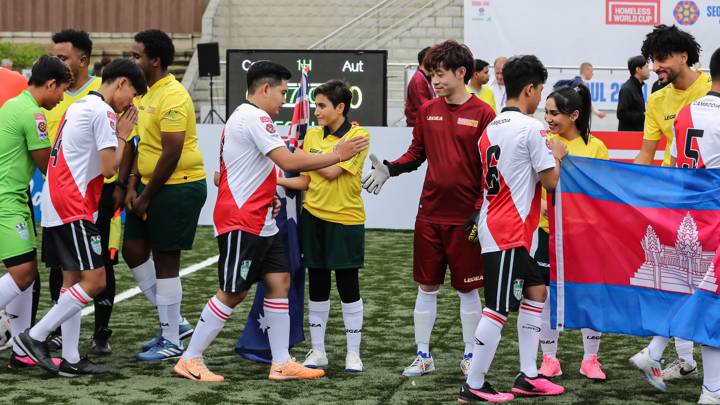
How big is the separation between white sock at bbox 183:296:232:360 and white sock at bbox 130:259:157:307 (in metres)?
1.19

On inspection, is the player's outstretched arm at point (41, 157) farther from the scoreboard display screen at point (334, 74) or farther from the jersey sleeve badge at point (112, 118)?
the scoreboard display screen at point (334, 74)

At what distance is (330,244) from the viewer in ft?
22.8

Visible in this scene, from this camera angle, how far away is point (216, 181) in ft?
22.6

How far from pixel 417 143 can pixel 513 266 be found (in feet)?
4.04

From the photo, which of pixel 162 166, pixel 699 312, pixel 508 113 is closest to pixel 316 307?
pixel 162 166

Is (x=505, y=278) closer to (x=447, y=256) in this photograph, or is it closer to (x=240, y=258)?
(x=447, y=256)

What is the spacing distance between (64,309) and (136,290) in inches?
124

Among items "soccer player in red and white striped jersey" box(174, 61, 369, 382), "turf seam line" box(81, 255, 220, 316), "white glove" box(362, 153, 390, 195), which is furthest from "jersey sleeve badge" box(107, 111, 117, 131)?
"turf seam line" box(81, 255, 220, 316)

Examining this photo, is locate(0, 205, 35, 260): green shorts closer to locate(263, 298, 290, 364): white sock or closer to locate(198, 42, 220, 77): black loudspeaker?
locate(263, 298, 290, 364): white sock

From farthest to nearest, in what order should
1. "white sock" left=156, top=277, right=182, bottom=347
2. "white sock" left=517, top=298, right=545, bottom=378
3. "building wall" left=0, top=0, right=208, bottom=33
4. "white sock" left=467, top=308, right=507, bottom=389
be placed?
"building wall" left=0, top=0, right=208, bottom=33, "white sock" left=156, top=277, right=182, bottom=347, "white sock" left=517, top=298, right=545, bottom=378, "white sock" left=467, top=308, right=507, bottom=389

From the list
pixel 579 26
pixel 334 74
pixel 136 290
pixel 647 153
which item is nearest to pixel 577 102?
pixel 647 153

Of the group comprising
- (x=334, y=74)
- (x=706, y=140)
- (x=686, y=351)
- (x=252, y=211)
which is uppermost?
(x=334, y=74)

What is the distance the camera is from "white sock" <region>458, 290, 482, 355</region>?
684 cm

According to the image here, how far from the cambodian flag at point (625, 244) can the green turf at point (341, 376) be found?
45 cm
